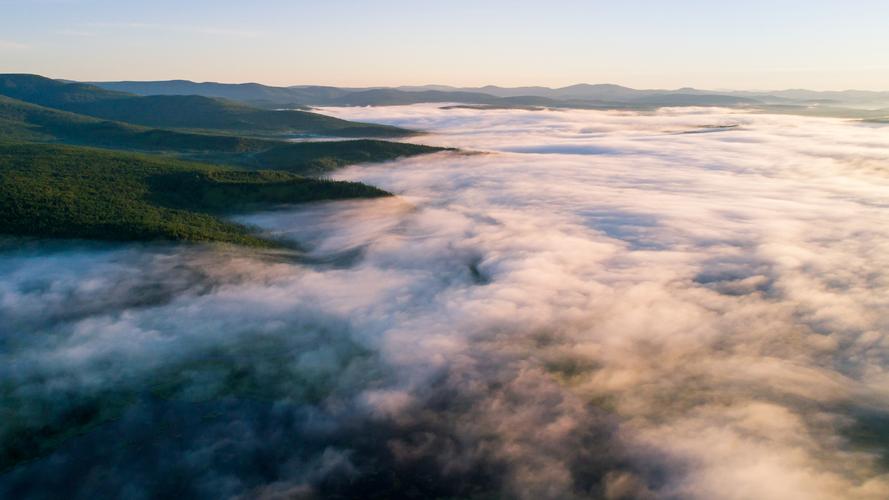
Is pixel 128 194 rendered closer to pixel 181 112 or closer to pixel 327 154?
pixel 327 154

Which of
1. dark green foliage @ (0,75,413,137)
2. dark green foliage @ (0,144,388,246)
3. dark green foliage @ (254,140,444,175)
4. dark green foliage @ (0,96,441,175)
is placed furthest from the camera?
dark green foliage @ (0,75,413,137)

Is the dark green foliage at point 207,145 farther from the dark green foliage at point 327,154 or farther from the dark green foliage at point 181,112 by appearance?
the dark green foliage at point 181,112

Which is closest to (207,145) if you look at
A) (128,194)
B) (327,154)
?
(327,154)

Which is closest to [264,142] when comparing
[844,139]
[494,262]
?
[494,262]

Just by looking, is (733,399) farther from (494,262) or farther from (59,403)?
(59,403)

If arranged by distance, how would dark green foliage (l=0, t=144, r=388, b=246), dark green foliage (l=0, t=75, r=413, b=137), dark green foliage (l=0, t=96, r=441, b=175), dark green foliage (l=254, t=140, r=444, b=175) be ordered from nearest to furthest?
dark green foliage (l=0, t=144, r=388, b=246)
dark green foliage (l=254, t=140, r=444, b=175)
dark green foliage (l=0, t=96, r=441, b=175)
dark green foliage (l=0, t=75, r=413, b=137)

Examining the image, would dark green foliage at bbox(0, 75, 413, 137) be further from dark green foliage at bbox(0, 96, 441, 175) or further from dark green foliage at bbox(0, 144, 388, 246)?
dark green foliage at bbox(0, 144, 388, 246)

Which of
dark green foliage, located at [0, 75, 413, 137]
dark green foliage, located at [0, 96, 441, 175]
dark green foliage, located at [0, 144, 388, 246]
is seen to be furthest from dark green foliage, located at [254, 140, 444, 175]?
dark green foliage, located at [0, 75, 413, 137]
